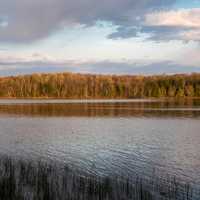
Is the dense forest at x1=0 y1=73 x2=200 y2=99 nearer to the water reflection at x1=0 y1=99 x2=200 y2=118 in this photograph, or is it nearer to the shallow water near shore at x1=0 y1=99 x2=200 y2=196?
the water reflection at x1=0 y1=99 x2=200 y2=118

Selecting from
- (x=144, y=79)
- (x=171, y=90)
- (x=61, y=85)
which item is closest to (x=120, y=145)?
(x=171, y=90)

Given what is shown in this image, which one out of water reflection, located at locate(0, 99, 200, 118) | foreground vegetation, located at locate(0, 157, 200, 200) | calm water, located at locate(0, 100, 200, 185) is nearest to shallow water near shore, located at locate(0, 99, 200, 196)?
calm water, located at locate(0, 100, 200, 185)

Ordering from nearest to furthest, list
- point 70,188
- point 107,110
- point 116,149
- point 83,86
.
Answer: point 70,188 < point 116,149 < point 107,110 < point 83,86

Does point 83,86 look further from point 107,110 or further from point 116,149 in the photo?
point 116,149

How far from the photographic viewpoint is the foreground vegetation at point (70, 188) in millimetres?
10047

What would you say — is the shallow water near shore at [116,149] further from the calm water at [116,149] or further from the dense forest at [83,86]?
the dense forest at [83,86]

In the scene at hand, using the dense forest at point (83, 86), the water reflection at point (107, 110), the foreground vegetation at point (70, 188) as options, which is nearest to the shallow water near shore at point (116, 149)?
the foreground vegetation at point (70, 188)

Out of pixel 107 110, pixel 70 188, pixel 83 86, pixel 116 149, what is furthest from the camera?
pixel 83 86

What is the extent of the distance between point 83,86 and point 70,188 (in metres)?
136

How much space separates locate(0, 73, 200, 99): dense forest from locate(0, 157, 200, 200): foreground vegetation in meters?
124

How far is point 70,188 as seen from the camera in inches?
446

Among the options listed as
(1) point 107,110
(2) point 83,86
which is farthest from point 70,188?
(2) point 83,86

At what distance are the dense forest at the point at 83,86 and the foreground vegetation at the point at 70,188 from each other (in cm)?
12409

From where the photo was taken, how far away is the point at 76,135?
96.2 ft
